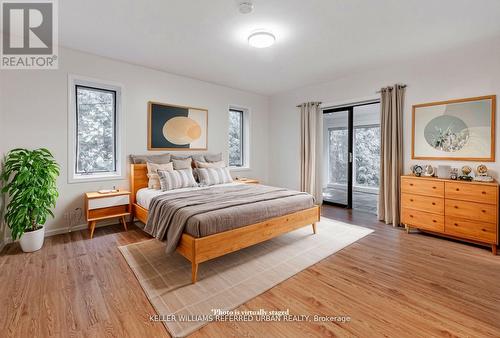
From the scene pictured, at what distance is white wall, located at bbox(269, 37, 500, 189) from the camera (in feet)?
10.6

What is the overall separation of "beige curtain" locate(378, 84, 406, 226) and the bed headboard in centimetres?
407

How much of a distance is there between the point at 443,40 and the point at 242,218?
3.52 meters

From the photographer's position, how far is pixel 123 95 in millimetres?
3967

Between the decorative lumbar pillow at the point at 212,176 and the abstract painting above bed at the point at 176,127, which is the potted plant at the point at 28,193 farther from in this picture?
the decorative lumbar pillow at the point at 212,176

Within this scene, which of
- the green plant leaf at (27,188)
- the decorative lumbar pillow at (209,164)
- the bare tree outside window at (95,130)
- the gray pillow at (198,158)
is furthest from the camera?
the gray pillow at (198,158)

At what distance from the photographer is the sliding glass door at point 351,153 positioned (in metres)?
5.01

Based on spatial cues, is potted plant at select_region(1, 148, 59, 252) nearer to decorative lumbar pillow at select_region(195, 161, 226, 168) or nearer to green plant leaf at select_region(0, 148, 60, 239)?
green plant leaf at select_region(0, 148, 60, 239)

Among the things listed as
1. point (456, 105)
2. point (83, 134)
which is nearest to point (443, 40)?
point (456, 105)

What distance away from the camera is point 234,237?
2508 mm

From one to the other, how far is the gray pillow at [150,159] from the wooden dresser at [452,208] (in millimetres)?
3913

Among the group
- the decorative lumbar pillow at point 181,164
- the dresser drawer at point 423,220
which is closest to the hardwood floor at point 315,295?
the dresser drawer at point 423,220

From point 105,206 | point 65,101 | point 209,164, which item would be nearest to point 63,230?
point 105,206

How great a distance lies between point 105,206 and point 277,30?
3.36 meters

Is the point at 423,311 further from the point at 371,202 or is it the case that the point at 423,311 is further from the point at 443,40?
the point at 371,202
